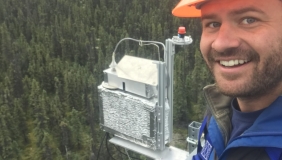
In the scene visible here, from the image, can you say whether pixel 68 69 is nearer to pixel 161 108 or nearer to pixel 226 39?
pixel 161 108

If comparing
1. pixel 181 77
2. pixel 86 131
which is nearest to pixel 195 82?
pixel 181 77

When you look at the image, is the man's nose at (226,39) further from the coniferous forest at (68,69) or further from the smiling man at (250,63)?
the coniferous forest at (68,69)

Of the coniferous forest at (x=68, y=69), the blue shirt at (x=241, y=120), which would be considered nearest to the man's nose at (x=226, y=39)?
the blue shirt at (x=241, y=120)

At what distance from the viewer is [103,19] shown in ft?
26.1

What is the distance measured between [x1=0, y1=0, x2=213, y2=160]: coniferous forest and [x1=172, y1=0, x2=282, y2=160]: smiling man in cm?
214

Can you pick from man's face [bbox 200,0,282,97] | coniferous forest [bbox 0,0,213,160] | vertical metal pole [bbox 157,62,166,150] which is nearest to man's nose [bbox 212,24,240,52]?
man's face [bbox 200,0,282,97]

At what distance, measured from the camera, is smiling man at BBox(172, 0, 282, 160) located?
0.75 metres

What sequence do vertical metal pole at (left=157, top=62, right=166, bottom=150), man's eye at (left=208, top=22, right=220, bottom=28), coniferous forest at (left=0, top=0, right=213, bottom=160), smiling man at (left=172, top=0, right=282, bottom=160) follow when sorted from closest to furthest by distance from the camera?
smiling man at (left=172, top=0, right=282, bottom=160), man's eye at (left=208, top=22, right=220, bottom=28), vertical metal pole at (left=157, top=62, right=166, bottom=150), coniferous forest at (left=0, top=0, right=213, bottom=160)

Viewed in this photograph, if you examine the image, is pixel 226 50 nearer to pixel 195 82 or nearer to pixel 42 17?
pixel 195 82

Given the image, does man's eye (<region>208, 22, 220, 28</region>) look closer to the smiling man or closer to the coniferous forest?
the smiling man

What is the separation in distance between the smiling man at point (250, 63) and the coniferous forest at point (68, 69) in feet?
7.02

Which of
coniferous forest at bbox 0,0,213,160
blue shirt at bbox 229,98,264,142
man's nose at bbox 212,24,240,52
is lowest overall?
coniferous forest at bbox 0,0,213,160

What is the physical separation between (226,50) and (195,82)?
4.59 meters

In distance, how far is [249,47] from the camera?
762 millimetres
